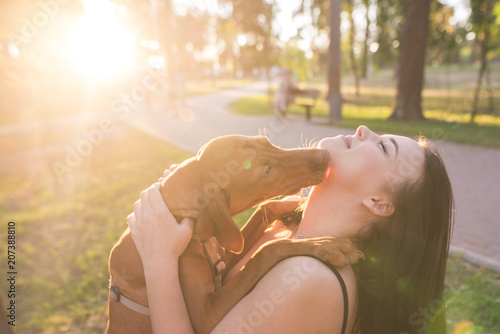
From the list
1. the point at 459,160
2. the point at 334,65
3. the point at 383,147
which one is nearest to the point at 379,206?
the point at 383,147

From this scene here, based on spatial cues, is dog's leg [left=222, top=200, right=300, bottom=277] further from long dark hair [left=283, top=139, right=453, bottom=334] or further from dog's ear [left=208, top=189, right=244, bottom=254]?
long dark hair [left=283, top=139, right=453, bottom=334]

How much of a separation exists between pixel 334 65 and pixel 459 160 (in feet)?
25.0

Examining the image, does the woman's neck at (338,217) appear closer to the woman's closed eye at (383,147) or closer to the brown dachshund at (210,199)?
the brown dachshund at (210,199)

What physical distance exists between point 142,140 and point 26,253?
8.05 m

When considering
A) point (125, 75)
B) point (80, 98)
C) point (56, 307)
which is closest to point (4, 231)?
point (56, 307)

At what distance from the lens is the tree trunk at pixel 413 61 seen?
509 inches

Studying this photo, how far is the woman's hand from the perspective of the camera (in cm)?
184

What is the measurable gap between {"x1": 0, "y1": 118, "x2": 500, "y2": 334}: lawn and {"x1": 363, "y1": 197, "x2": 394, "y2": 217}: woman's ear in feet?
7.03

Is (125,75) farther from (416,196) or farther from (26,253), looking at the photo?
(416,196)

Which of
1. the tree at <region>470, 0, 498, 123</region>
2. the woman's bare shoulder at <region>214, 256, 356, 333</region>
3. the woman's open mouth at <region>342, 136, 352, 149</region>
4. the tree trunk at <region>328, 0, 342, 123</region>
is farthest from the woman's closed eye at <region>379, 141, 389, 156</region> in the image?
the tree at <region>470, 0, 498, 123</region>

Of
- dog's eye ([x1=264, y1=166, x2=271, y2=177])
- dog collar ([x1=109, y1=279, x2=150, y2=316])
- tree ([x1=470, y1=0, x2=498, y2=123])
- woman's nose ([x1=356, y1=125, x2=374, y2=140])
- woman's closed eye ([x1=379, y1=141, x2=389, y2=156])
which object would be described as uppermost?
tree ([x1=470, y1=0, x2=498, y2=123])

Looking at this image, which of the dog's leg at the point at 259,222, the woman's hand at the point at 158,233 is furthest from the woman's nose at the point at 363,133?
the woman's hand at the point at 158,233

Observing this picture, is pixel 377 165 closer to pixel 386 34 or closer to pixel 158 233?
pixel 158 233

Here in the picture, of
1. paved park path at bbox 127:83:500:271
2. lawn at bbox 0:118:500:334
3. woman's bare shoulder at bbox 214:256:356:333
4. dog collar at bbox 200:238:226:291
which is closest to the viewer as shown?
woman's bare shoulder at bbox 214:256:356:333
